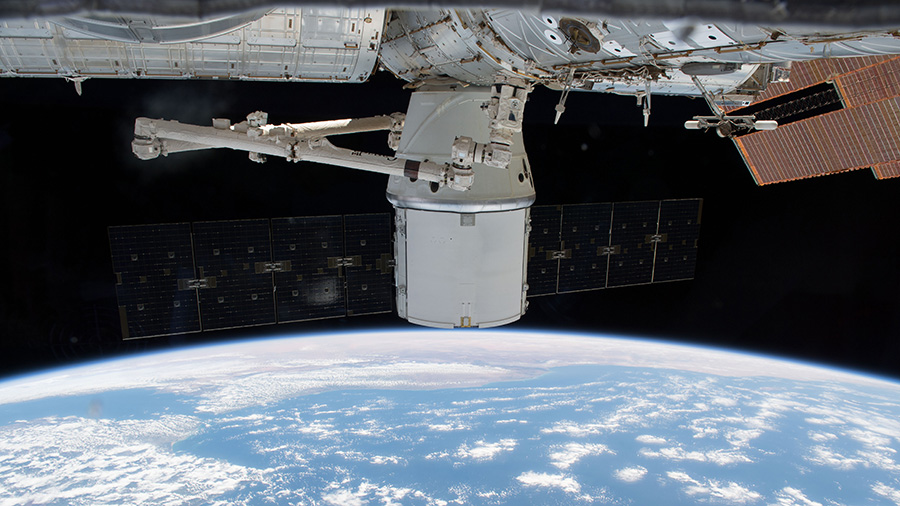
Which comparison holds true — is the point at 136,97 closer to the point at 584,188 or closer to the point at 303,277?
the point at 303,277

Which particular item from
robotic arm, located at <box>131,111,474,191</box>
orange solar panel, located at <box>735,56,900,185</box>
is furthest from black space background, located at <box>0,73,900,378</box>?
robotic arm, located at <box>131,111,474,191</box>

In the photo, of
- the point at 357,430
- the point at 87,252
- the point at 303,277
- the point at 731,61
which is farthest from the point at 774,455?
the point at 87,252

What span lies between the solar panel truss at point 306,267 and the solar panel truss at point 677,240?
13.2 ft

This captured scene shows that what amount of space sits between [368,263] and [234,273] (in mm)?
1359

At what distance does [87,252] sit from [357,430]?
4787 millimetres

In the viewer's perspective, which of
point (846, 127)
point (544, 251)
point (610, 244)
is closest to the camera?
point (846, 127)

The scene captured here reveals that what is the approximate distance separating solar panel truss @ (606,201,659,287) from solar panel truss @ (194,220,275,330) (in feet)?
13.2

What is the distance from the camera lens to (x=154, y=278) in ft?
16.3

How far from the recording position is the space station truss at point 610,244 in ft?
19.7

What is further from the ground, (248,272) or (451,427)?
(248,272)

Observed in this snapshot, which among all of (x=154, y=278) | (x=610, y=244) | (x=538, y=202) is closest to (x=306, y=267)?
(x=154, y=278)

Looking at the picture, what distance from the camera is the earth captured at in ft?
24.0

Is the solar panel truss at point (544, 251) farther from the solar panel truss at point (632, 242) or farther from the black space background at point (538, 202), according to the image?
the solar panel truss at point (632, 242)

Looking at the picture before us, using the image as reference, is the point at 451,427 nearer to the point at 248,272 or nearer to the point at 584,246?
the point at 584,246
